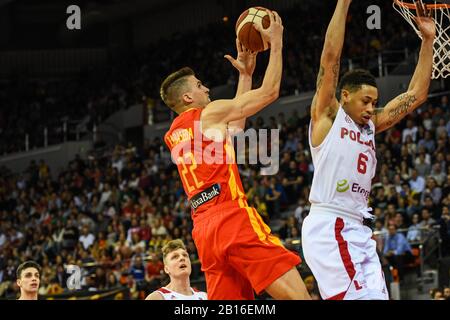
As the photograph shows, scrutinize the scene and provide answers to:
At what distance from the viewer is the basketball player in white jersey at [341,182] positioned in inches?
212

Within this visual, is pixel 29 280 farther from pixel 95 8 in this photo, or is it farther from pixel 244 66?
pixel 95 8

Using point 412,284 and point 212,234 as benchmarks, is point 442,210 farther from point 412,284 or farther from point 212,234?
point 212,234

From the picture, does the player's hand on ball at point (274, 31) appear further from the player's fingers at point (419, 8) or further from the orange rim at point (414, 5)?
the orange rim at point (414, 5)

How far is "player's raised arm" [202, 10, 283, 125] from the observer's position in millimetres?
5805

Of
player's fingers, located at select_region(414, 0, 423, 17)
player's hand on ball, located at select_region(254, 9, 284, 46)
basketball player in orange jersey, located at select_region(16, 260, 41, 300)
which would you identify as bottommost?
basketball player in orange jersey, located at select_region(16, 260, 41, 300)

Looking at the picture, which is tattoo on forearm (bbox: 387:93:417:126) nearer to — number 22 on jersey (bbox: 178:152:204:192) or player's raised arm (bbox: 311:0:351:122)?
player's raised arm (bbox: 311:0:351:122)

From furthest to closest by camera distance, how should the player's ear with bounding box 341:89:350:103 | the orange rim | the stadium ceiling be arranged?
the stadium ceiling
the orange rim
the player's ear with bounding box 341:89:350:103

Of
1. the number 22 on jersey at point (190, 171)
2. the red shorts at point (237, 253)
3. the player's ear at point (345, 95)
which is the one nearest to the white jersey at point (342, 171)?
the player's ear at point (345, 95)

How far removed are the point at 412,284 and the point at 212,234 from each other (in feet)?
22.5

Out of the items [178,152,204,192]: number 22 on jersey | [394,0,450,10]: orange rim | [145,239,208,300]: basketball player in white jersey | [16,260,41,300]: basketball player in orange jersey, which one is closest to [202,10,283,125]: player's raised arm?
[178,152,204,192]: number 22 on jersey

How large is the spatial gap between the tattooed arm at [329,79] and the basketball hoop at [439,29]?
1.35 meters

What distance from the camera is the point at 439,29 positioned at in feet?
23.9

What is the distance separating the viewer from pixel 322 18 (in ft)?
73.2
